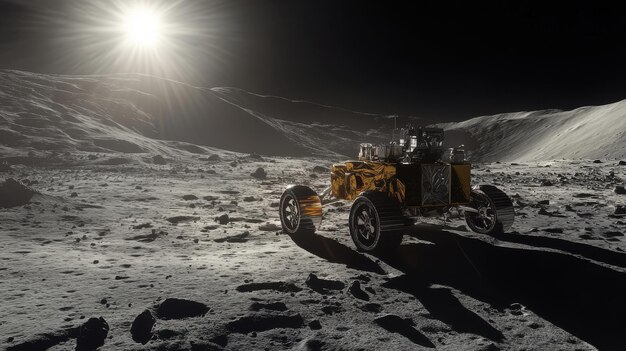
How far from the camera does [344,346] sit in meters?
3.75

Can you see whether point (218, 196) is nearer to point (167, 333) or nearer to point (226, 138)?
point (167, 333)

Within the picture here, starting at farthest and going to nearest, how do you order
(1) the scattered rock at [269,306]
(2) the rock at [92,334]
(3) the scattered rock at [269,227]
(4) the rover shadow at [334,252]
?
(3) the scattered rock at [269,227] < (4) the rover shadow at [334,252] < (1) the scattered rock at [269,306] < (2) the rock at [92,334]

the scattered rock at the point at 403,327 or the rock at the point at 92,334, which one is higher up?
the rock at the point at 92,334

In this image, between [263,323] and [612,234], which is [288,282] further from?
[612,234]

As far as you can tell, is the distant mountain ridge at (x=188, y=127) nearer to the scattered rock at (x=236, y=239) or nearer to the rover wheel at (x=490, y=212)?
the scattered rock at (x=236, y=239)

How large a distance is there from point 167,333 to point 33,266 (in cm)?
272

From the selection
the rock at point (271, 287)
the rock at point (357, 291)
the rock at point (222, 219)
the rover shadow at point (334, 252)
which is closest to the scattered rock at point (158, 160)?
the rock at point (222, 219)

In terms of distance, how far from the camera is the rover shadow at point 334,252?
19.9 ft

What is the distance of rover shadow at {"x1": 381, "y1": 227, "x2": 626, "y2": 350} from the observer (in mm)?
4266

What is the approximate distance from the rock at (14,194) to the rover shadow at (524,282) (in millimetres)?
7143

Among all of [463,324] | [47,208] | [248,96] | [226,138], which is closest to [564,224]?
[463,324]


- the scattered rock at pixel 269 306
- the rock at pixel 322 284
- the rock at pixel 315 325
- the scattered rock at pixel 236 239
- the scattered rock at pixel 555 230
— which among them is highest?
the scattered rock at pixel 236 239

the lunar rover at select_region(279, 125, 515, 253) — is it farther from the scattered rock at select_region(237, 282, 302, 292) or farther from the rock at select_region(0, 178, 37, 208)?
the rock at select_region(0, 178, 37, 208)

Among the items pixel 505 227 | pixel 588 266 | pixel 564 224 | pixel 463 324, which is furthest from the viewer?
pixel 564 224
